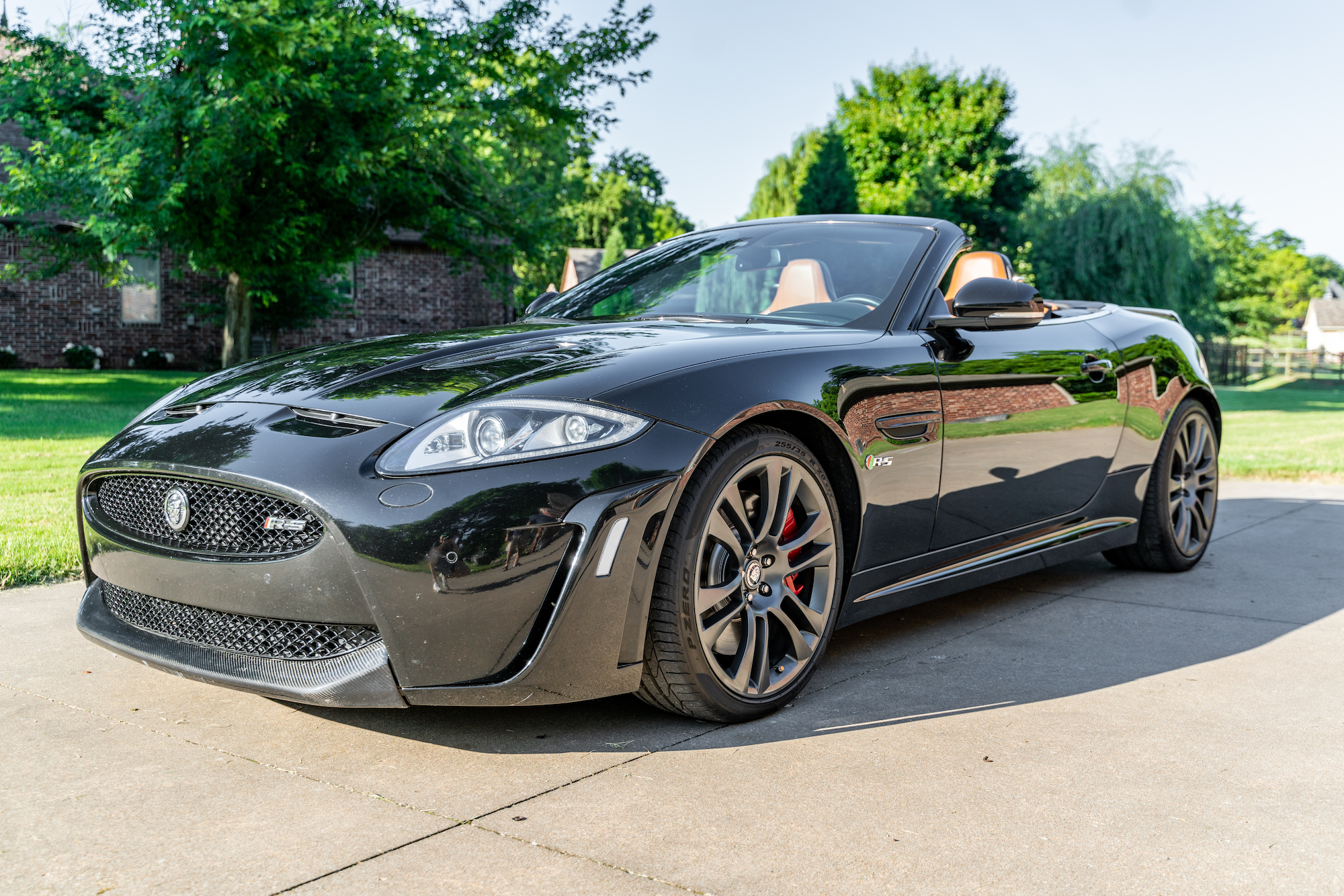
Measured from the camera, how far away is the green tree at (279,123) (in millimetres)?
12508

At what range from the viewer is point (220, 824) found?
231 cm

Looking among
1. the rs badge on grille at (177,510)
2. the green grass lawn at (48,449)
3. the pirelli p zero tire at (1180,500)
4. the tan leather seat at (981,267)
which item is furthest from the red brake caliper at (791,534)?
the green grass lawn at (48,449)

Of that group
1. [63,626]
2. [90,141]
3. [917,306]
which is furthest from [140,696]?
[90,141]

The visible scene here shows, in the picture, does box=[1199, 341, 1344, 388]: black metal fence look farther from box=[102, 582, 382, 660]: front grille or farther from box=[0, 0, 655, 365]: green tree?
box=[102, 582, 382, 660]: front grille

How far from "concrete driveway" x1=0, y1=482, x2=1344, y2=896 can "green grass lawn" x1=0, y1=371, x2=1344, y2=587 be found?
4.11 ft

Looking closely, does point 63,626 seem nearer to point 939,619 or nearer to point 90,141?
point 939,619

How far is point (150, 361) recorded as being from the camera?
24328mm

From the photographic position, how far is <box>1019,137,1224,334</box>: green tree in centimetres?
2917

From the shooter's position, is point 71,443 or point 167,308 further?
point 167,308

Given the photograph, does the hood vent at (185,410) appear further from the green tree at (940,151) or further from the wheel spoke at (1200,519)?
the green tree at (940,151)

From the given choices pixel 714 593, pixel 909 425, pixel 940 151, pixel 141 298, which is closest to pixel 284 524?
pixel 714 593

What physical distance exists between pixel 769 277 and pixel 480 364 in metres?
1.47

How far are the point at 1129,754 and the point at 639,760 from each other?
4.02 ft

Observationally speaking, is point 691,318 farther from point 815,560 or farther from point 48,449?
point 48,449
